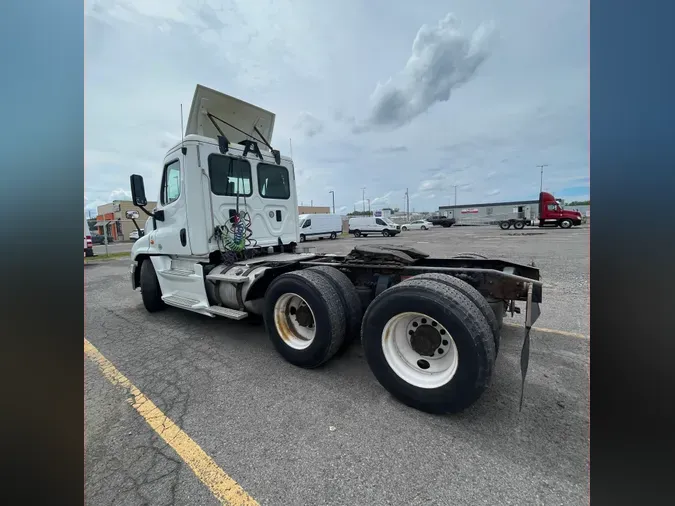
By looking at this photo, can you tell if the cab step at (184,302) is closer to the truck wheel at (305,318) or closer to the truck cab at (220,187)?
the truck cab at (220,187)

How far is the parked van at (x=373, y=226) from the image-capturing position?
32500 mm

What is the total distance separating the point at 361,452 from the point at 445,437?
0.68 metres

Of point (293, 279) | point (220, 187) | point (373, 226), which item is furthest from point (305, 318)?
point (373, 226)

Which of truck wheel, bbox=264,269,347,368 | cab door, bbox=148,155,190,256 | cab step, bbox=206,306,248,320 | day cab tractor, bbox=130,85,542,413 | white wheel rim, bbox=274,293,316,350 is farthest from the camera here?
cab door, bbox=148,155,190,256

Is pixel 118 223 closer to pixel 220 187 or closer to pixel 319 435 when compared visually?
pixel 220 187

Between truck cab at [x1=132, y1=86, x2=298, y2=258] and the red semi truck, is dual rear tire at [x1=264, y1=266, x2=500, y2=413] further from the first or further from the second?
the red semi truck

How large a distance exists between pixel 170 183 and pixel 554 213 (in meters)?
36.7

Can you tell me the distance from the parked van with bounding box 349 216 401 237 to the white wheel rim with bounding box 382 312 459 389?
98.3 ft

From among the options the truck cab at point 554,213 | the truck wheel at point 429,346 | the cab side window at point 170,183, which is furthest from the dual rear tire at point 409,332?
the truck cab at point 554,213

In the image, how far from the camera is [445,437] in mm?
2379

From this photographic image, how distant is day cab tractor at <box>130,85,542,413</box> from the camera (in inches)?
103

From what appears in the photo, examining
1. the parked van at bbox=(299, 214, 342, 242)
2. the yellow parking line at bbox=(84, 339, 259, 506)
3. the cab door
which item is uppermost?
the parked van at bbox=(299, 214, 342, 242)

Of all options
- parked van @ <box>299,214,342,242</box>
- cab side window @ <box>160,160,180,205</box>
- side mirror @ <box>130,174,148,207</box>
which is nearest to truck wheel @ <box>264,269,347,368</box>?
cab side window @ <box>160,160,180,205</box>
